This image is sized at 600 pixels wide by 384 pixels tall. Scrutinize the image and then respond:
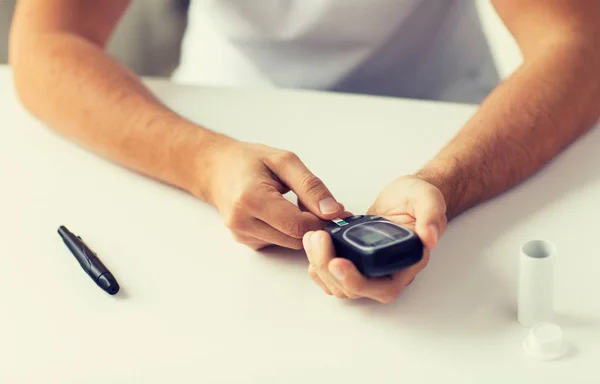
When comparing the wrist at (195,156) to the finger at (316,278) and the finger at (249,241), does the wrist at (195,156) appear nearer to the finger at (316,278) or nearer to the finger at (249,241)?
the finger at (249,241)

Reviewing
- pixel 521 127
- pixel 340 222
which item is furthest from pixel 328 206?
pixel 521 127

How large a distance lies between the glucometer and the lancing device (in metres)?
0.21

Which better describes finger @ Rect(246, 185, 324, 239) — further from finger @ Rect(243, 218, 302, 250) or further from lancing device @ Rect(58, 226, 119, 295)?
lancing device @ Rect(58, 226, 119, 295)

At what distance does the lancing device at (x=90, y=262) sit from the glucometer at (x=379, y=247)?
0.21m

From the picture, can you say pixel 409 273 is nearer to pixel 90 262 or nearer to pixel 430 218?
pixel 430 218

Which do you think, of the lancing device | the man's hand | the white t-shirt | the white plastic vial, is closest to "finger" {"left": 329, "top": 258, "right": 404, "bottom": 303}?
the man's hand

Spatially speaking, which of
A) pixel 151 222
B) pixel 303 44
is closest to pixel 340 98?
pixel 303 44

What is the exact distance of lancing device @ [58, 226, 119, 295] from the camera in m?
0.67

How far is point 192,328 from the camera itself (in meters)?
0.62

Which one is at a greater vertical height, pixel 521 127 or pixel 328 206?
pixel 521 127

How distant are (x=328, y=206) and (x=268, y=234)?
0.07 meters

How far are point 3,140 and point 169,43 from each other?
696mm

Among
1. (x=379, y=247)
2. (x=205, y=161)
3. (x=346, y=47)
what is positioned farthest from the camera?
(x=346, y=47)

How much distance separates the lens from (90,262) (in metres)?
0.69
